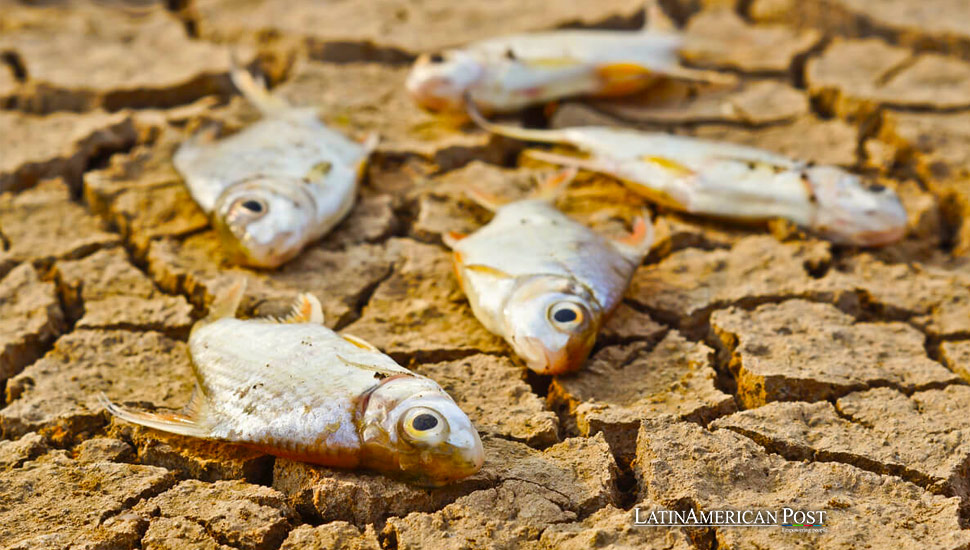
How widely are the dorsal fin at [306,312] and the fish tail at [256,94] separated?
1360mm

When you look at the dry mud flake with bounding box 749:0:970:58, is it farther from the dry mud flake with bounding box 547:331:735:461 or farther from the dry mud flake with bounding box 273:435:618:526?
the dry mud flake with bounding box 273:435:618:526

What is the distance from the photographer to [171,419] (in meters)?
2.66

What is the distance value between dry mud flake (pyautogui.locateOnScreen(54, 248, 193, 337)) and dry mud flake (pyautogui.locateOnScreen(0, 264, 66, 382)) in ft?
0.23

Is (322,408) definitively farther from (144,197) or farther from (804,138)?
(804,138)

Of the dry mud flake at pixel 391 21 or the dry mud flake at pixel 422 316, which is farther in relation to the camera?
the dry mud flake at pixel 391 21

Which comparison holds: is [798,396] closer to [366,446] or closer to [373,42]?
[366,446]

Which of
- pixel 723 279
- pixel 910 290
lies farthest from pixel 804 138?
pixel 723 279

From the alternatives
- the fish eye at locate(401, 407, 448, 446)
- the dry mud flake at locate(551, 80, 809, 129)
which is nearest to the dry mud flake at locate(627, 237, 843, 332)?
the dry mud flake at locate(551, 80, 809, 129)

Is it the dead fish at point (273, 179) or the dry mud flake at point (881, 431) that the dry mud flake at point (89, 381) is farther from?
the dry mud flake at point (881, 431)

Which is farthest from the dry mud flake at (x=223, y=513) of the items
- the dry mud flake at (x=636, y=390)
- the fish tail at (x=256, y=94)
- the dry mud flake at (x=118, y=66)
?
the dry mud flake at (x=118, y=66)

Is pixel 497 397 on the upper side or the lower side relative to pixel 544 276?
lower

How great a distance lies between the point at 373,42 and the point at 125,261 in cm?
196

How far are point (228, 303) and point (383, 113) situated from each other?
166 centimetres

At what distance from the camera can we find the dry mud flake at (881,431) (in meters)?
2.62
